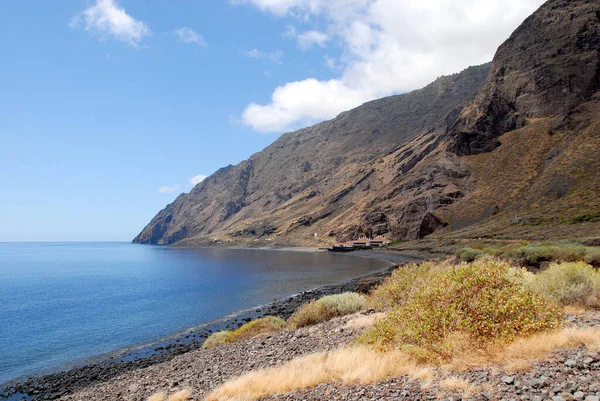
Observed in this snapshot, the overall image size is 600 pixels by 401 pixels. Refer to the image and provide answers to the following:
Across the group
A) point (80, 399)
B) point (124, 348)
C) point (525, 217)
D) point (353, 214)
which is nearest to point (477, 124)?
point (525, 217)

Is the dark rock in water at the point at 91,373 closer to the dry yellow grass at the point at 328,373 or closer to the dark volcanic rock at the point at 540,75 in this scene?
the dry yellow grass at the point at 328,373

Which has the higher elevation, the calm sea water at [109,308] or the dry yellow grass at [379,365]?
the dry yellow grass at [379,365]

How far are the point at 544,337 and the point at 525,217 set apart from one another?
216ft

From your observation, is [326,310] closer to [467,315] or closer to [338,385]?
[467,315]

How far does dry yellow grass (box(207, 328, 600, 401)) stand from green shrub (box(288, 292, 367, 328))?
8370 millimetres

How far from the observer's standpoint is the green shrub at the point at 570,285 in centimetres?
1180

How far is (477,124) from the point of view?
99562 millimetres

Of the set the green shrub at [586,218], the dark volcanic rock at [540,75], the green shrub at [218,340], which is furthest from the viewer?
the dark volcanic rock at [540,75]

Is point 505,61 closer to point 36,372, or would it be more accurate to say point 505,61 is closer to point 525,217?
point 525,217

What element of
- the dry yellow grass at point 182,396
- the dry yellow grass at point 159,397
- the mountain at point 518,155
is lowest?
the dry yellow grass at point 159,397

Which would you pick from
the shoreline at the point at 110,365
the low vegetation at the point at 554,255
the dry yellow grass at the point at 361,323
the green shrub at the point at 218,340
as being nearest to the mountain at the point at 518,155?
the low vegetation at the point at 554,255

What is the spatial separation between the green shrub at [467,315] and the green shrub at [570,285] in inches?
126

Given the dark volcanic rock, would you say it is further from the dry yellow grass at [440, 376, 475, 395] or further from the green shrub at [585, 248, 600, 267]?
the dry yellow grass at [440, 376, 475, 395]

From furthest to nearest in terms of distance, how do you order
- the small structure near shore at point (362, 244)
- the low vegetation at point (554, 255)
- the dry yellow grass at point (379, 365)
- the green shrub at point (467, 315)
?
the small structure near shore at point (362, 244) → the low vegetation at point (554, 255) → the green shrub at point (467, 315) → the dry yellow grass at point (379, 365)
